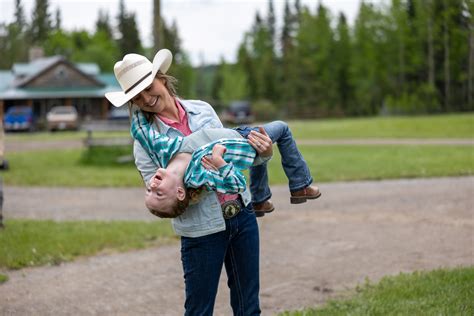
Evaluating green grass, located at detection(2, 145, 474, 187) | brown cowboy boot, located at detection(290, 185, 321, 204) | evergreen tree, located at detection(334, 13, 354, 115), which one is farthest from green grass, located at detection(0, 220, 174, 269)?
evergreen tree, located at detection(334, 13, 354, 115)

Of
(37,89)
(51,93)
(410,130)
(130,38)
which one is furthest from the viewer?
(130,38)

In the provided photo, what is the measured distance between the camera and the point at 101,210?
1089cm

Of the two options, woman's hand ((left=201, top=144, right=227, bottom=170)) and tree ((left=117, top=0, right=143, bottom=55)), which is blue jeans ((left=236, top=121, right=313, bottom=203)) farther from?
tree ((left=117, top=0, right=143, bottom=55))

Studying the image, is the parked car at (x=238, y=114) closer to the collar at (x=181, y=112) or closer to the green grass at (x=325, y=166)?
the green grass at (x=325, y=166)

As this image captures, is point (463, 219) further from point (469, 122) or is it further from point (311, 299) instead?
point (469, 122)

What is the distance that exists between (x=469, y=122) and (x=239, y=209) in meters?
25.7

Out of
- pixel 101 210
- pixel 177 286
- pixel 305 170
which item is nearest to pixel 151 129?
pixel 305 170

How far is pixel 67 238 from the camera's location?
8211mm

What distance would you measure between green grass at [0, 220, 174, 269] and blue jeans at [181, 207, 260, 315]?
3992 millimetres

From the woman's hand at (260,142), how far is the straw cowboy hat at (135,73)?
0.56 m

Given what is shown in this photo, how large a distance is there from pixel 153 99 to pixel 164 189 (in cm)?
47

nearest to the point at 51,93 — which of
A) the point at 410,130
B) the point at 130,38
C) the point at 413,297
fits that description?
the point at 130,38

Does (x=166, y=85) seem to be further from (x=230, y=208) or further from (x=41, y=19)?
(x=41, y=19)

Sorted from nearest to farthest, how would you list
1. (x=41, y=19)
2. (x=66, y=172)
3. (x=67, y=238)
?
1. (x=67, y=238)
2. (x=66, y=172)
3. (x=41, y=19)
